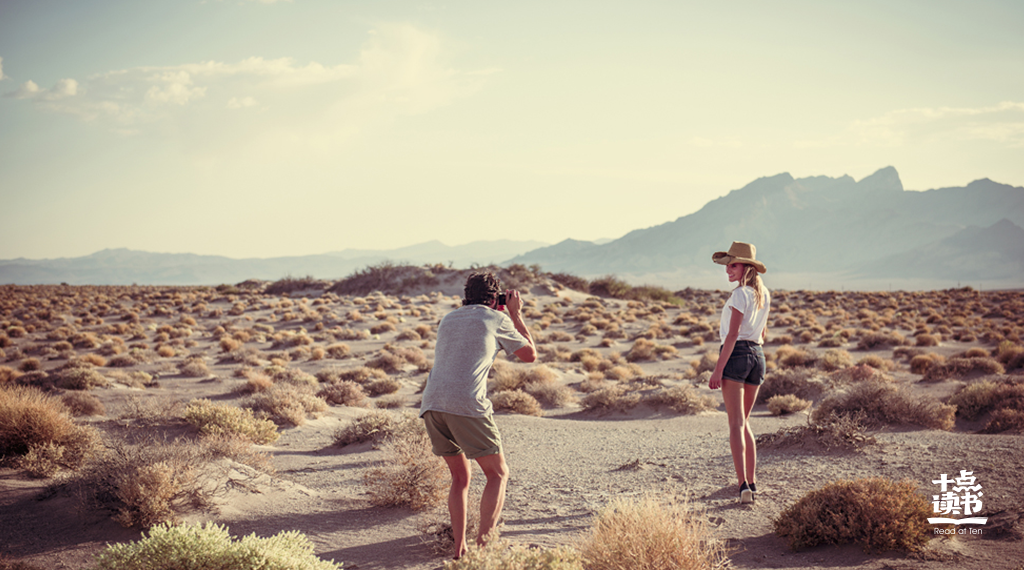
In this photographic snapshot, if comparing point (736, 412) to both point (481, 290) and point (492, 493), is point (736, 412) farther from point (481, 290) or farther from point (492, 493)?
point (481, 290)

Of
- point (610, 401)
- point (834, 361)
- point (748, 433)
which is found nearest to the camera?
point (748, 433)

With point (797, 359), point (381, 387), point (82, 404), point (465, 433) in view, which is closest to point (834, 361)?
point (797, 359)

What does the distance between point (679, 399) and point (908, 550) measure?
7160mm

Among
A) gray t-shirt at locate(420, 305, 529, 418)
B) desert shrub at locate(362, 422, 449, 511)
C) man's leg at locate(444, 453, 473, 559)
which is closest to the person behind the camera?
gray t-shirt at locate(420, 305, 529, 418)

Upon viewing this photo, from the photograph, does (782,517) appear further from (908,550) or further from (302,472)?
(302,472)

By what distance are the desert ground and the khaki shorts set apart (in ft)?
3.59

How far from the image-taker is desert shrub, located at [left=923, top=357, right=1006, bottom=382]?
47.8 ft

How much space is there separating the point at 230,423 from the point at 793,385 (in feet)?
A: 36.6

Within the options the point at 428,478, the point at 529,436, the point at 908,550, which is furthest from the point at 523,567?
the point at 529,436

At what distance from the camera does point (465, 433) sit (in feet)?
11.8

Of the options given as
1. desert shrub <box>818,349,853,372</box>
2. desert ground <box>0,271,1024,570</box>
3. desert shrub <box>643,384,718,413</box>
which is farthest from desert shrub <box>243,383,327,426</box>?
desert shrub <box>818,349,853,372</box>

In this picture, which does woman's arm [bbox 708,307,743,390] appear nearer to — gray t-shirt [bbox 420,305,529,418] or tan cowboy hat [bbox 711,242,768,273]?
tan cowboy hat [bbox 711,242,768,273]

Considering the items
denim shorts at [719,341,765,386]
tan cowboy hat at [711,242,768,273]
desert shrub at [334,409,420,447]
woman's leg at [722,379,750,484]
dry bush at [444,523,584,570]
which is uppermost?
tan cowboy hat at [711,242,768,273]

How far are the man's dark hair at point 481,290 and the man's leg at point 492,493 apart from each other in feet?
3.25
